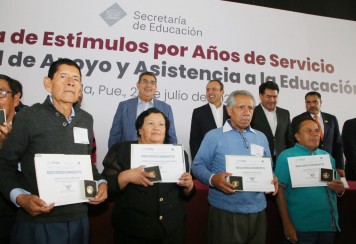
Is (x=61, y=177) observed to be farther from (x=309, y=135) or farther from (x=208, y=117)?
(x=208, y=117)

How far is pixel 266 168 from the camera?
218 centimetres

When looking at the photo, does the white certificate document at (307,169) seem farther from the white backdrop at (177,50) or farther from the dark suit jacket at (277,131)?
the white backdrop at (177,50)

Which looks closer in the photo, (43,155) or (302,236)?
(43,155)

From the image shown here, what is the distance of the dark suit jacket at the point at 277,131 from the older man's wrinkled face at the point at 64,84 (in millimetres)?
2493

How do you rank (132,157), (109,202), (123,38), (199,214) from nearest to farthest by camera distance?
(132,157), (109,202), (199,214), (123,38)

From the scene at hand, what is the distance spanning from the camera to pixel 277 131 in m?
3.74

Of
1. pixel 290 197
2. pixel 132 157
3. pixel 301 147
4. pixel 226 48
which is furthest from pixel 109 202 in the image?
pixel 226 48

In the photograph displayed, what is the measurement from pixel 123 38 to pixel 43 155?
375 cm

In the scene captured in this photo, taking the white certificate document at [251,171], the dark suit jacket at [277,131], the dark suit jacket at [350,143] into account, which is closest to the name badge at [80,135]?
the white certificate document at [251,171]

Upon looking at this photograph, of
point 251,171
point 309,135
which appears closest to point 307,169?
point 309,135

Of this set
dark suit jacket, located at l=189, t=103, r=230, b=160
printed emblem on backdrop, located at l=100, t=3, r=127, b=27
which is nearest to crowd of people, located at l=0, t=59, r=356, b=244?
dark suit jacket, located at l=189, t=103, r=230, b=160

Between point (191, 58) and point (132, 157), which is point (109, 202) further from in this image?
point (191, 58)

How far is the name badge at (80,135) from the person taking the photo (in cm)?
169

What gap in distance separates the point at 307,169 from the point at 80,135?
180 centimetres
